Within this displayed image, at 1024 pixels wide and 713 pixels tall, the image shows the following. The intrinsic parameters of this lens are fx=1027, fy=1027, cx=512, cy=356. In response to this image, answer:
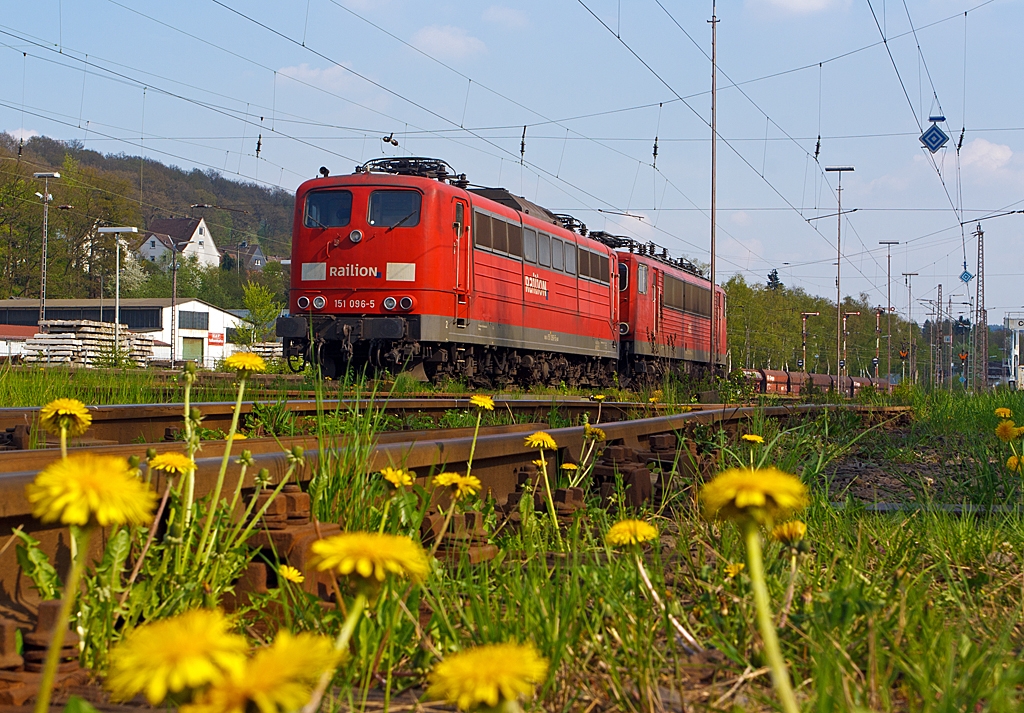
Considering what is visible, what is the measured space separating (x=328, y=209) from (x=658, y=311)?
39.5 ft

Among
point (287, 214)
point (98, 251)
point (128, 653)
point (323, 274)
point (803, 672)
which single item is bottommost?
point (803, 672)

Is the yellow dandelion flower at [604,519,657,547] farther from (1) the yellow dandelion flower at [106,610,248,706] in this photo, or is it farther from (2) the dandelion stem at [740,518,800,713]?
(1) the yellow dandelion flower at [106,610,248,706]

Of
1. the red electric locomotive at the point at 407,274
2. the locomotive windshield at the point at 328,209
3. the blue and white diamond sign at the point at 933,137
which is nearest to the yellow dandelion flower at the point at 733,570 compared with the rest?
the red electric locomotive at the point at 407,274

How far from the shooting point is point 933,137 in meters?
28.2

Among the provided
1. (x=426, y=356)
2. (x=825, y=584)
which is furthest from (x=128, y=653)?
(x=426, y=356)

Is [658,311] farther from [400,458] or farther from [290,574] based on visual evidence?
[290,574]

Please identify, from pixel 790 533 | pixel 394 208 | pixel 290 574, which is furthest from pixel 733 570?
pixel 394 208

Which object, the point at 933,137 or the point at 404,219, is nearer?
the point at 404,219

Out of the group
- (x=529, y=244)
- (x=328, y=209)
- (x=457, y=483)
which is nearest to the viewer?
(x=457, y=483)

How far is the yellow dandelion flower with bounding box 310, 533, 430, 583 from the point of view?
→ 1.25 meters

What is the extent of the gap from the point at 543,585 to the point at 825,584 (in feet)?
2.39

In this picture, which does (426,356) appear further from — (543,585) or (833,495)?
(543,585)

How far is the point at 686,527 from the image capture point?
3.86 meters

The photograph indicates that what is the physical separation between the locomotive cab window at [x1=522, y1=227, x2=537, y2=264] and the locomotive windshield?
11.4ft
